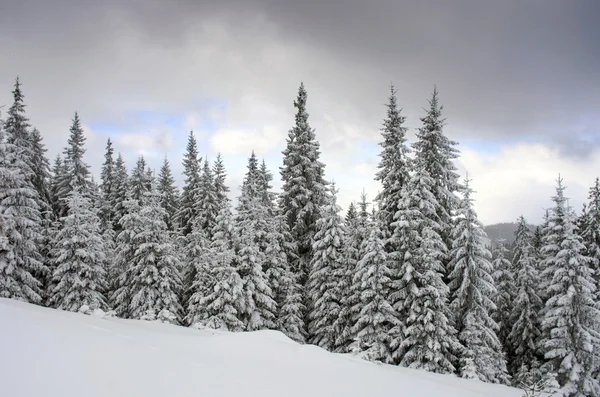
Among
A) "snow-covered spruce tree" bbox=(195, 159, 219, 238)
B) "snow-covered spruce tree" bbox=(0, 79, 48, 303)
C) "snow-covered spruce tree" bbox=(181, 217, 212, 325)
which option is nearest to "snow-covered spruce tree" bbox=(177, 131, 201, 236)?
"snow-covered spruce tree" bbox=(195, 159, 219, 238)

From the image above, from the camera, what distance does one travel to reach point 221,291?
77.3 feet

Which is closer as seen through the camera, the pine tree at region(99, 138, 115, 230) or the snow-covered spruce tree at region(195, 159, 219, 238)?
the snow-covered spruce tree at region(195, 159, 219, 238)

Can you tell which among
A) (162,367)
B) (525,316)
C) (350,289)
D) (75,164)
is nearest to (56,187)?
(75,164)

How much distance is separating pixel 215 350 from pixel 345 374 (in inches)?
125

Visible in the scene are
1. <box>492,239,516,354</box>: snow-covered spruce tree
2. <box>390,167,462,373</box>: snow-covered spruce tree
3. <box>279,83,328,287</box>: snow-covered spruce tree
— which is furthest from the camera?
<box>492,239,516,354</box>: snow-covered spruce tree

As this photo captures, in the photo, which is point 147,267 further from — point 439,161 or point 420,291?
point 439,161

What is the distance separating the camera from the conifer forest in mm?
21516

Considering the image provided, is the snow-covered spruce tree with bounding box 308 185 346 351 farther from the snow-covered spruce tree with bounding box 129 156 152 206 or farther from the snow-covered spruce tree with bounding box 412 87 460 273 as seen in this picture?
the snow-covered spruce tree with bounding box 129 156 152 206

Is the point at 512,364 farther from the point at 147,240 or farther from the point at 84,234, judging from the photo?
the point at 84,234

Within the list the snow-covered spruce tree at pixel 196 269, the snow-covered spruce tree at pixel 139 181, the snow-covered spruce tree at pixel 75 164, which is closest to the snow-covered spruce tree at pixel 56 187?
the snow-covered spruce tree at pixel 75 164

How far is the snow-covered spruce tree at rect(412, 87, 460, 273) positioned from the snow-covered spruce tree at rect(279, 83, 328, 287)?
8637mm

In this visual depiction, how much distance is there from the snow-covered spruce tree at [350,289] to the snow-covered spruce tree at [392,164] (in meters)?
1.70

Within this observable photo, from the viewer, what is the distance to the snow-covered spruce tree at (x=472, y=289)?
21.6 m

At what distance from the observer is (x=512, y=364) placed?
3112 cm
